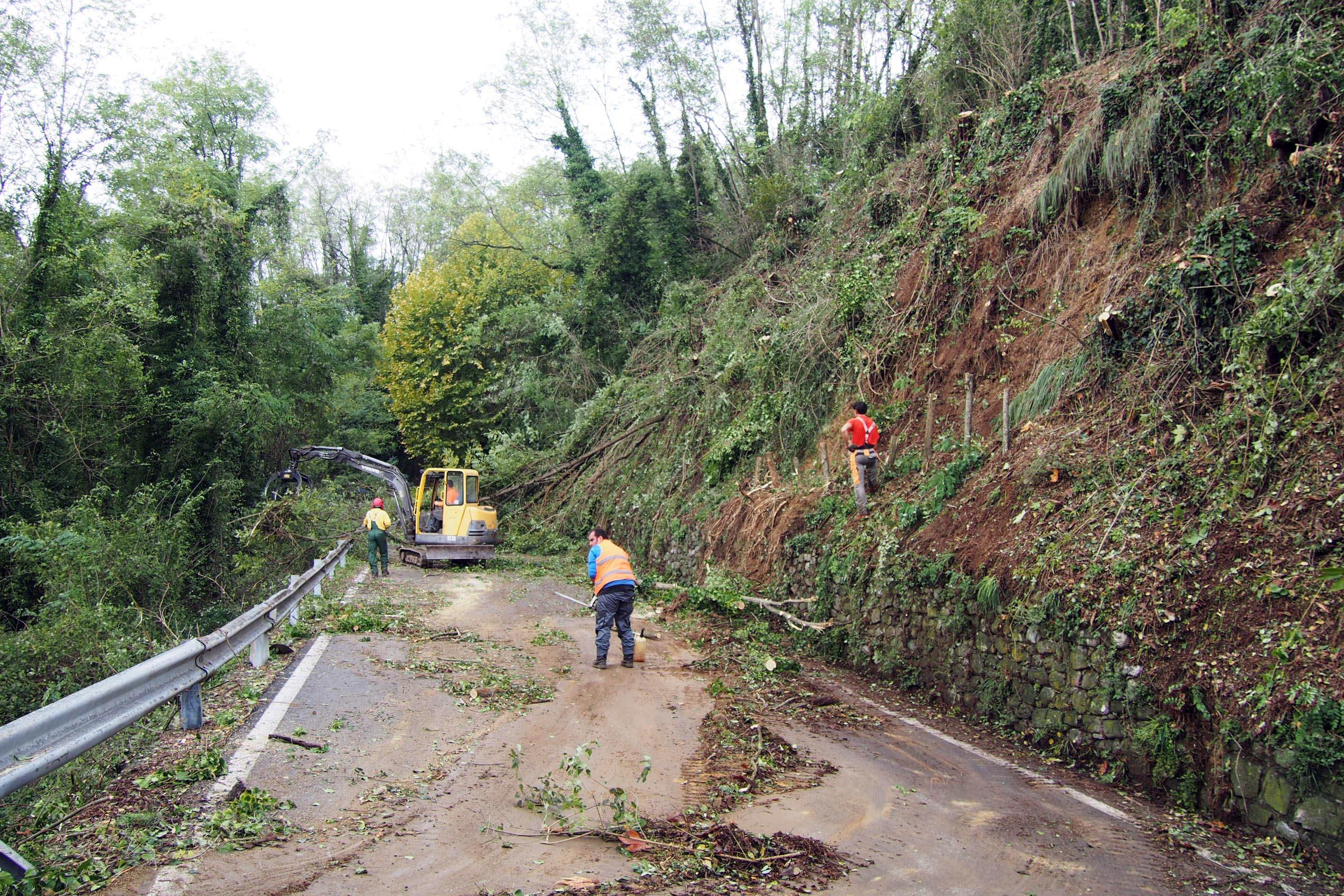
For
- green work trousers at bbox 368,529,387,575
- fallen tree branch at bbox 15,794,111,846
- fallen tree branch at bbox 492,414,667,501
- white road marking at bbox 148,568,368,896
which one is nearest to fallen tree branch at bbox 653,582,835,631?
white road marking at bbox 148,568,368,896

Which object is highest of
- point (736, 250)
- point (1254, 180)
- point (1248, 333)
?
point (736, 250)

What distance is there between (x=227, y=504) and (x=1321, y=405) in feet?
80.9

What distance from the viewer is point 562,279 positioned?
34906mm

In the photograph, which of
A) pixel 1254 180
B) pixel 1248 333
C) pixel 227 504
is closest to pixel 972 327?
pixel 1254 180

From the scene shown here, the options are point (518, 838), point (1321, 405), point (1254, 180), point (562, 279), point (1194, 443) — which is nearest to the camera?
point (518, 838)

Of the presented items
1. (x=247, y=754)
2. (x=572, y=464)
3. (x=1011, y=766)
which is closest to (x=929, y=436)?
(x=1011, y=766)

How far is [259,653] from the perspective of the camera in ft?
28.0

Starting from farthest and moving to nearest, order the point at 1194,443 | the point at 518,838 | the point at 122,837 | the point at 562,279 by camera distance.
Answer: the point at 562,279 → the point at 1194,443 → the point at 518,838 → the point at 122,837

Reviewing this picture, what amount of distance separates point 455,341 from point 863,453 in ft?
86.0

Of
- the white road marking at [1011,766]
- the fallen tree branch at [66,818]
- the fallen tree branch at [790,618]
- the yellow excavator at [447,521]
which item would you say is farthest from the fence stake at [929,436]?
the yellow excavator at [447,521]

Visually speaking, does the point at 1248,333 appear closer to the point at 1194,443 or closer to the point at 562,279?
the point at 1194,443

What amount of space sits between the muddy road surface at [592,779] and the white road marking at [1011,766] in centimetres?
3

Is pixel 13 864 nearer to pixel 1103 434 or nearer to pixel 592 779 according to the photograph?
pixel 592 779

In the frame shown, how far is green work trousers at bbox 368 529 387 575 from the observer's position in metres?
18.0
